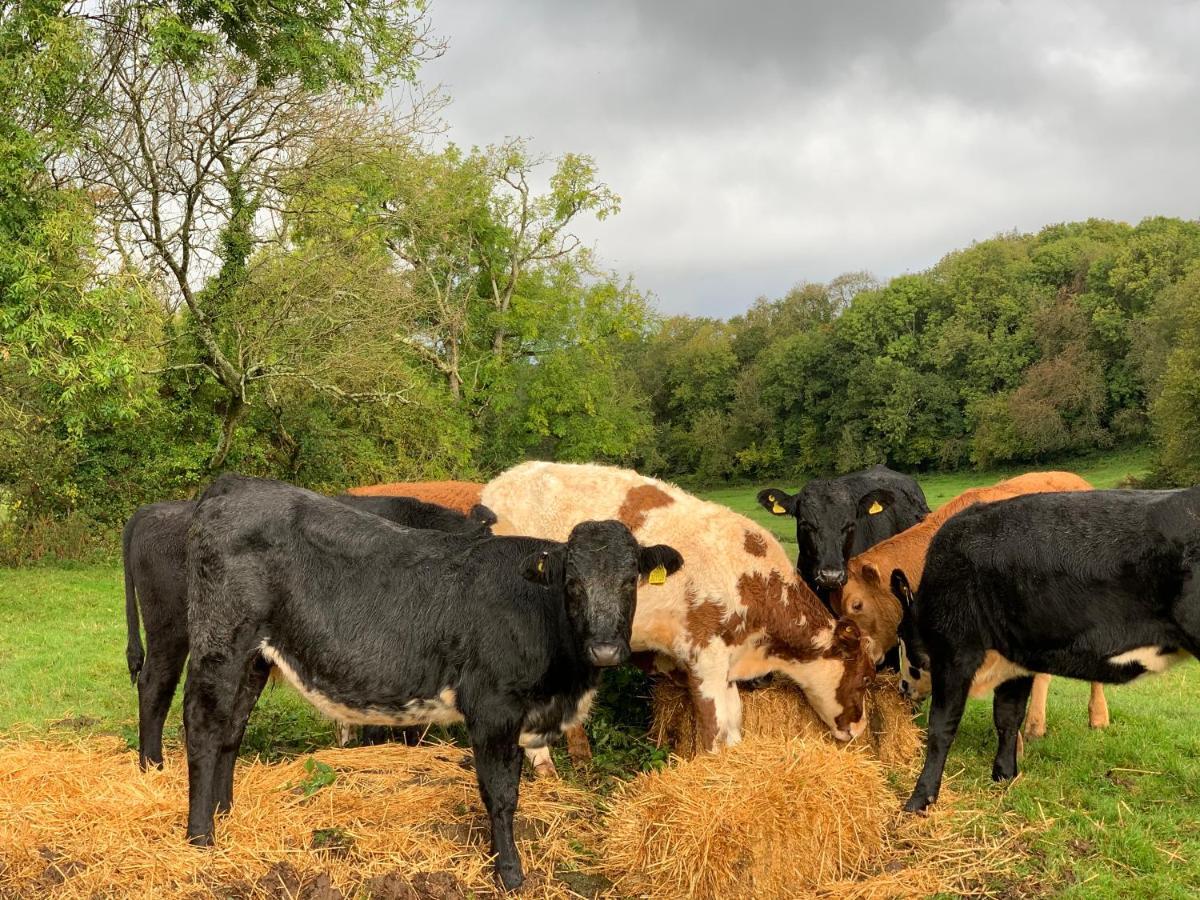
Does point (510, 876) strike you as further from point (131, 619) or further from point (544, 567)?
point (131, 619)

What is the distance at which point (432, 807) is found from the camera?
596 centimetres

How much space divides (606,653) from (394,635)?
4.14ft

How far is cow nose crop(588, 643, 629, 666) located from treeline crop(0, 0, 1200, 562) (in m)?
12.1

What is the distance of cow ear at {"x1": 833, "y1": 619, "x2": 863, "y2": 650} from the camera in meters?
7.30

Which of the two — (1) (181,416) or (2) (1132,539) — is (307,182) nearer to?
(1) (181,416)

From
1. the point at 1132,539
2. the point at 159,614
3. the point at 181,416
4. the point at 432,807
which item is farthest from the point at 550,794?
the point at 181,416

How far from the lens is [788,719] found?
738 centimetres

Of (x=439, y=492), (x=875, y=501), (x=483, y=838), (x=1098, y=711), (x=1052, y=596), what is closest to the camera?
(x=483, y=838)

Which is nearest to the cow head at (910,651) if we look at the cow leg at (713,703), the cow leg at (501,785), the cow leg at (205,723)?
the cow leg at (713,703)

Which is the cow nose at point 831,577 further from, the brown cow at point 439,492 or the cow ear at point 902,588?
the brown cow at point 439,492

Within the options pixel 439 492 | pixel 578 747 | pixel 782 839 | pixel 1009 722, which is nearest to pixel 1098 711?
pixel 1009 722

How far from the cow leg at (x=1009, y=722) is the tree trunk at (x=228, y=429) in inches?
806

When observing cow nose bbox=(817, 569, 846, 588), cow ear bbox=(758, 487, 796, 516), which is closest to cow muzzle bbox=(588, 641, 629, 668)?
cow nose bbox=(817, 569, 846, 588)

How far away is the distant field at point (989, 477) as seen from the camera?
136 ft
